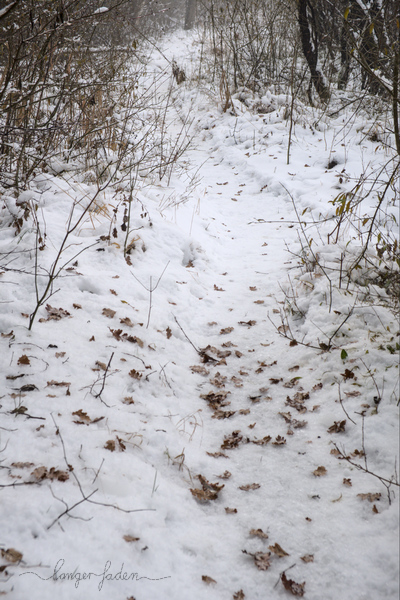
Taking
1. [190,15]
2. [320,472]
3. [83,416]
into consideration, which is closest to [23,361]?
[83,416]

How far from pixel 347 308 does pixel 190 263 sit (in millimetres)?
2253

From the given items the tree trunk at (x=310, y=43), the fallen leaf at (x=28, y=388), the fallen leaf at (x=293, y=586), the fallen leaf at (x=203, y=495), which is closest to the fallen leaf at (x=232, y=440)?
the fallen leaf at (x=203, y=495)

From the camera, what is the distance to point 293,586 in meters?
1.79

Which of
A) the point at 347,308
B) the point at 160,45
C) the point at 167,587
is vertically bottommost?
the point at 167,587

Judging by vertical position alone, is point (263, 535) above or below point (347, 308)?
below

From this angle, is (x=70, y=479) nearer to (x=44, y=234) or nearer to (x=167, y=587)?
(x=167, y=587)

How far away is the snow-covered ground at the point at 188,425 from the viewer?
5.87 ft

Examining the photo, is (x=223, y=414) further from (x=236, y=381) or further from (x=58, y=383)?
(x=58, y=383)

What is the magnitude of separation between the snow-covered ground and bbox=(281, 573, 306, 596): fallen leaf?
1 centimetres

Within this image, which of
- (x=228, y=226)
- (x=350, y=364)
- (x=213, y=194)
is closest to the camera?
(x=350, y=364)

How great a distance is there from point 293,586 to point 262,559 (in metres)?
0.18

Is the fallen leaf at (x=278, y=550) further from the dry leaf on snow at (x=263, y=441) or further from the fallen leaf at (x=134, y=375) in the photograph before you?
the fallen leaf at (x=134, y=375)

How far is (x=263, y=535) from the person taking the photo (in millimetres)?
2043

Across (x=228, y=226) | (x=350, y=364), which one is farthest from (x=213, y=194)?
(x=350, y=364)
